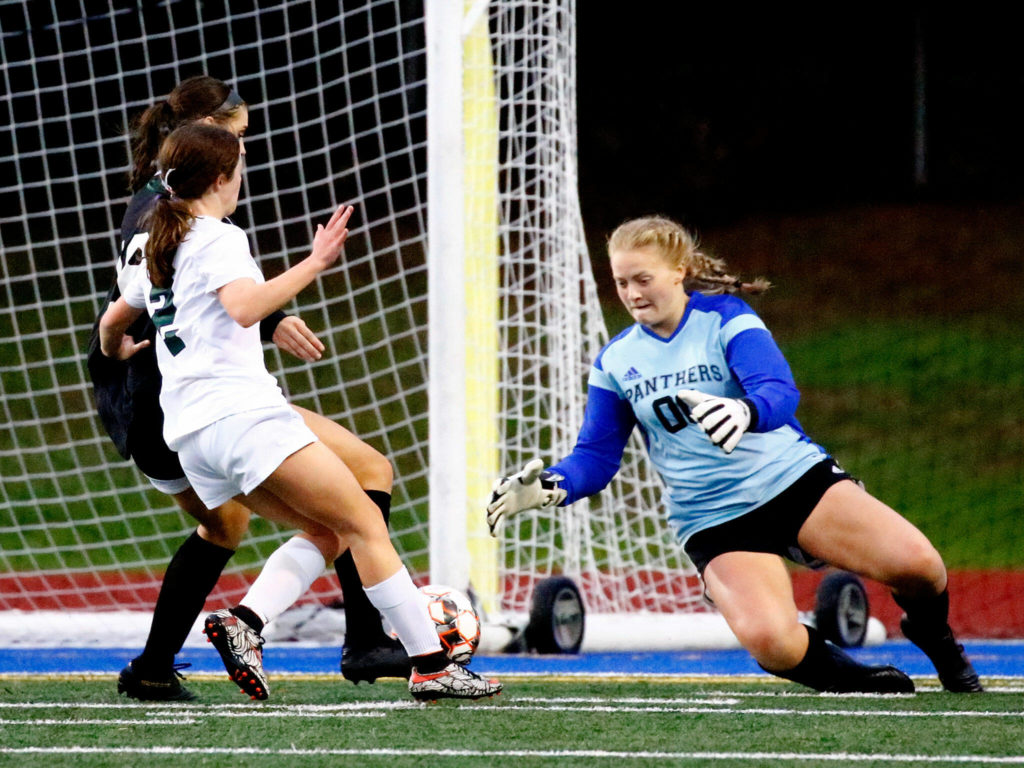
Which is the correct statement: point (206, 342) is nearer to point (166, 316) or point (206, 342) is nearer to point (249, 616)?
point (166, 316)

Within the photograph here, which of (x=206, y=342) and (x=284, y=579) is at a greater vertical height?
(x=206, y=342)

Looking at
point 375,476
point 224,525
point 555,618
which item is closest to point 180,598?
point 224,525

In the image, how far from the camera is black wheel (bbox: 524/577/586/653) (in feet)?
19.2

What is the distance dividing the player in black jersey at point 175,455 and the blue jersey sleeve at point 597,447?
1.75 ft

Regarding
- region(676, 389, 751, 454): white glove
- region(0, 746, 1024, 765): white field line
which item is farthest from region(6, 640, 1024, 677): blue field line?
region(0, 746, 1024, 765): white field line

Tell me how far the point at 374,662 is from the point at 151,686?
61 cm

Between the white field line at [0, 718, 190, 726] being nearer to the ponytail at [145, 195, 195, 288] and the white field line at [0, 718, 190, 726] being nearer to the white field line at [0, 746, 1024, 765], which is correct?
the white field line at [0, 746, 1024, 765]

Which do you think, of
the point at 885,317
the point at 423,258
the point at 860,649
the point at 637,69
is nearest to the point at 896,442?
the point at 885,317

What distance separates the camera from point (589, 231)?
68.3 ft

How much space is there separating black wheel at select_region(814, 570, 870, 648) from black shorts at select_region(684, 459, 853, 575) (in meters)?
1.71

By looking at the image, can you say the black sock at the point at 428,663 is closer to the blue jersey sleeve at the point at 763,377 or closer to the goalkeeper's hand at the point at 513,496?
the goalkeeper's hand at the point at 513,496

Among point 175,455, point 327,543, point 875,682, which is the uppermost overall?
point 175,455

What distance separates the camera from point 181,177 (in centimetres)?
397

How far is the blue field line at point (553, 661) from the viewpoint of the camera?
18.1 ft
